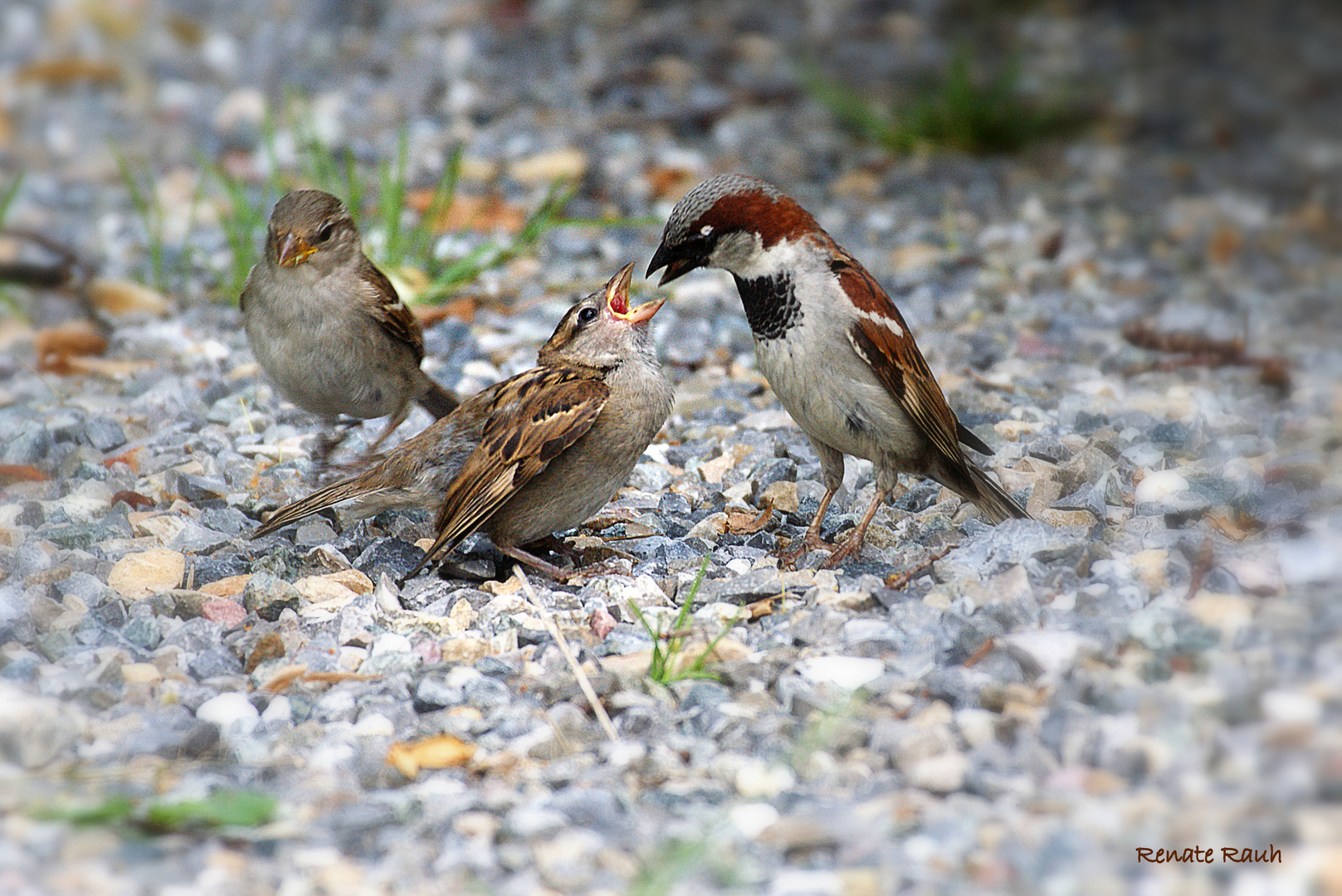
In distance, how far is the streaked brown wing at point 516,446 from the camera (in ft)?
13.1

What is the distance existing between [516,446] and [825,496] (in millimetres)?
1042

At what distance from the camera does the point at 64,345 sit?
5785 millimetres

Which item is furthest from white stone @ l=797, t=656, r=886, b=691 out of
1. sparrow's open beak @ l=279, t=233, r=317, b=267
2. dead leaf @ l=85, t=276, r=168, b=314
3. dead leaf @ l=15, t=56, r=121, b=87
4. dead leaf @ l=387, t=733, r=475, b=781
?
dead leaf @ l=15, t=56, r=121, b=87

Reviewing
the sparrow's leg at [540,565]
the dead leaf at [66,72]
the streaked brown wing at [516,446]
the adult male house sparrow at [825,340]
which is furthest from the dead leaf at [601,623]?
the dead leaf at [66,72]

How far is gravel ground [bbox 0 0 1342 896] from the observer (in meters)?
2.66

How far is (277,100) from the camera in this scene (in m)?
8.33

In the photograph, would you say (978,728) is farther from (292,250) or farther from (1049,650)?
(292,250)

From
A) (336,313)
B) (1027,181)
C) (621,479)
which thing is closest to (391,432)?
(336,313)

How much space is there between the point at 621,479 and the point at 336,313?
119cm

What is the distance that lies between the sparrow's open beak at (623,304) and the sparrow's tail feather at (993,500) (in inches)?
41.5

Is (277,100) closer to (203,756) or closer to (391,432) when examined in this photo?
(391,432)

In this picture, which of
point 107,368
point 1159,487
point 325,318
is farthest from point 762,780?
point 107,368

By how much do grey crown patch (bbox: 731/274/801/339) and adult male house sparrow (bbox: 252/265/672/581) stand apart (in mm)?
291

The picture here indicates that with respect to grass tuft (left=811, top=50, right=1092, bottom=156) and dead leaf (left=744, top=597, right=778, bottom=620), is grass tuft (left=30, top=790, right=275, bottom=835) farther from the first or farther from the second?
grass tuft (left=811, top=50, right=1092, bottom=156)
